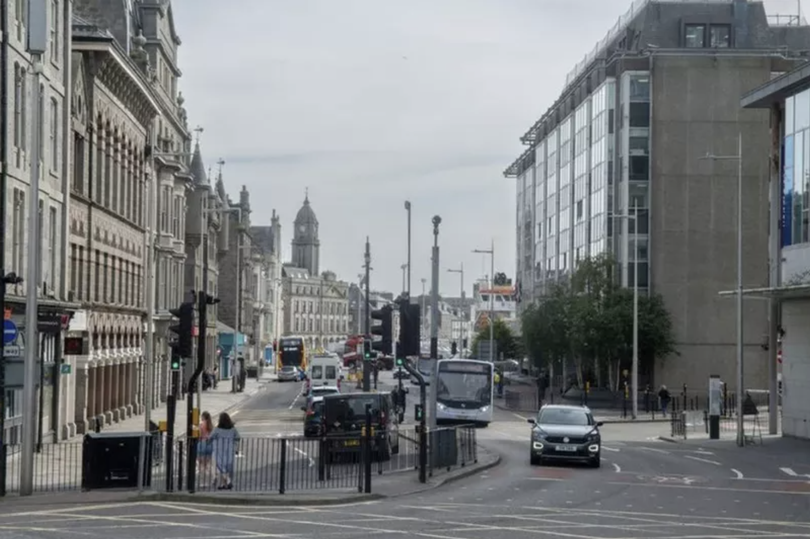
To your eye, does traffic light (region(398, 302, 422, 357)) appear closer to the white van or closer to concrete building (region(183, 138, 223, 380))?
concrete building (region(183, 138, 223, 380))

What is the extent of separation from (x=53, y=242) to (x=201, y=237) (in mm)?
37655

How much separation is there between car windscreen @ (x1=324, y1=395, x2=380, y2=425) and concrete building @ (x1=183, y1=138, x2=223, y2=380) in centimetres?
3896

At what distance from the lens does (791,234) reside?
4822cm

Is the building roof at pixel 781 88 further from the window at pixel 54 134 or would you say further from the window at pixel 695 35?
the window at pixel 695 35

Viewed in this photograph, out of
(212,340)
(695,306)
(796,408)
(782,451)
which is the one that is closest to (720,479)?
(782,451)

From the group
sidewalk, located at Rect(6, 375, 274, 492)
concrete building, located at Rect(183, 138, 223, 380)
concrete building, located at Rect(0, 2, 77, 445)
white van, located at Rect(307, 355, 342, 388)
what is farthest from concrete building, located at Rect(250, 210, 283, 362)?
concrete building, located at Rect(0, 2, 77, 445)

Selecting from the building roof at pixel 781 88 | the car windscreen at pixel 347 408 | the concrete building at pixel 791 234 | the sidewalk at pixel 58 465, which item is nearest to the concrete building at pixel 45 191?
the sidewalk at pixel 58 465

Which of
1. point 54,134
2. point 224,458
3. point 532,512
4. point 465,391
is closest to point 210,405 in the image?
point 465,391

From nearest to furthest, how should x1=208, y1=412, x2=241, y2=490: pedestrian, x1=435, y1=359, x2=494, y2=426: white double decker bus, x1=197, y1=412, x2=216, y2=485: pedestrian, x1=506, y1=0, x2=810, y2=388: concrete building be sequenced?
x1=208, y1=412, x2=241, y2=490: pedestrian → x1=197, y1=412, x2=216, y2=485: pedestrian → x1=435, y1=359, x2=494, y2=426: white double decker bus → x1=506, y1=0, x2=810, y2=388: concrete building

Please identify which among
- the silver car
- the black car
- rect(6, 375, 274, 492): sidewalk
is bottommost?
the silver car

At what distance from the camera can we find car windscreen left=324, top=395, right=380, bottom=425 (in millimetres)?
36656

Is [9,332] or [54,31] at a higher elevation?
[54,31]

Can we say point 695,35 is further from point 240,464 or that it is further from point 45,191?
point 240,464

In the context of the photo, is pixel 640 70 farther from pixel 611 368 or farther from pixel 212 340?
pixel 212 340
